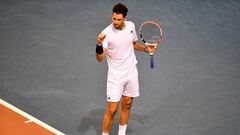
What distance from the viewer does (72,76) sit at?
33.6 ft

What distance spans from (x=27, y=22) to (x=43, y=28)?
1.78 ft

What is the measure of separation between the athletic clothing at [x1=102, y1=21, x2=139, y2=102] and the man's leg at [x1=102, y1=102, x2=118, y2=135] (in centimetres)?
11

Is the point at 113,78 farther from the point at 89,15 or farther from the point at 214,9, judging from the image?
the point at 214,9

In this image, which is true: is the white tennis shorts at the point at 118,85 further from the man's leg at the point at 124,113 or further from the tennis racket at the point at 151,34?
the tennis racket at the point at 151,34

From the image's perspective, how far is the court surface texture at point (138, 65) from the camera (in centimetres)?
899

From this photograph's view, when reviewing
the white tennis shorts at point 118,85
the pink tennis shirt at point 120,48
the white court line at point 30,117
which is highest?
the pink tennis shirt at point 120,48

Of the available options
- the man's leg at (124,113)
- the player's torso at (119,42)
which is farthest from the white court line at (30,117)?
the player's torso at (119,42)

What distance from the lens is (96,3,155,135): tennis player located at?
293 inches

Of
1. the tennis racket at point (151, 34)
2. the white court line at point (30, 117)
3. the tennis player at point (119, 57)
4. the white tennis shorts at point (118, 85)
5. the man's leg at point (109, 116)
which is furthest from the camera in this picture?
the white court line at point (30, 117)

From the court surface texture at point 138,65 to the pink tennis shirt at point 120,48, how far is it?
1.34 metres

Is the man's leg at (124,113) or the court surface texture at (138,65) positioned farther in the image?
the court surface texture at (138,65)

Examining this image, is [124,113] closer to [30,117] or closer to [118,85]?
[118,85]

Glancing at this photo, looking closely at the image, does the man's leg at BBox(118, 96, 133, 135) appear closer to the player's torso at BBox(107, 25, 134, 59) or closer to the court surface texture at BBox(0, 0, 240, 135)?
the court surface texture at BBox(0, 0, 240, 135)

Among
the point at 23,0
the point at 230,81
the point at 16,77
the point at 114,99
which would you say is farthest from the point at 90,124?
the point at 23,0
